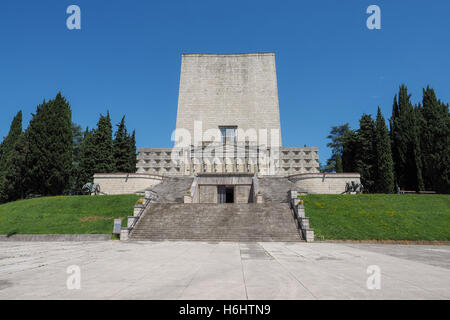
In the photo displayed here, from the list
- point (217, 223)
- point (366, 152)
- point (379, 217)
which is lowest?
point (217, 223)

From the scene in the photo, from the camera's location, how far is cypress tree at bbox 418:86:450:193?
35375mm

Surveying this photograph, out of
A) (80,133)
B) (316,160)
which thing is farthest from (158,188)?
(80,133)

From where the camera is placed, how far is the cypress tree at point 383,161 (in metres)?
37.2

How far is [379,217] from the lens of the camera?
21156 mm

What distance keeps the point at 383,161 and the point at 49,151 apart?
48.4 metres

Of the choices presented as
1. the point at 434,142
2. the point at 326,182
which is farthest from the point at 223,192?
the point at 434,142

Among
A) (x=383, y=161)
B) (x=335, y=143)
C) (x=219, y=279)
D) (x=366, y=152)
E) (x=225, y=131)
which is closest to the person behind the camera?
(x=219, y=279)

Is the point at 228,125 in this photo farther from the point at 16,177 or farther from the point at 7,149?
the point at 7,149

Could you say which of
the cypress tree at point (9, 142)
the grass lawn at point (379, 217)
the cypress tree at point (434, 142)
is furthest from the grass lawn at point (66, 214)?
the cypress tree at point (434, 142)

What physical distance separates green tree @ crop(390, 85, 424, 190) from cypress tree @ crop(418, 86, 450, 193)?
1.06m

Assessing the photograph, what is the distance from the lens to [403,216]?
21.2 metres

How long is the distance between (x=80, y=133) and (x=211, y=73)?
3867 centimetres

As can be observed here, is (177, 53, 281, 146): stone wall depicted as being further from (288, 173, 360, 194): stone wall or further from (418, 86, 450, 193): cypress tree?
(418, 86, 450, 193): cypress tree
